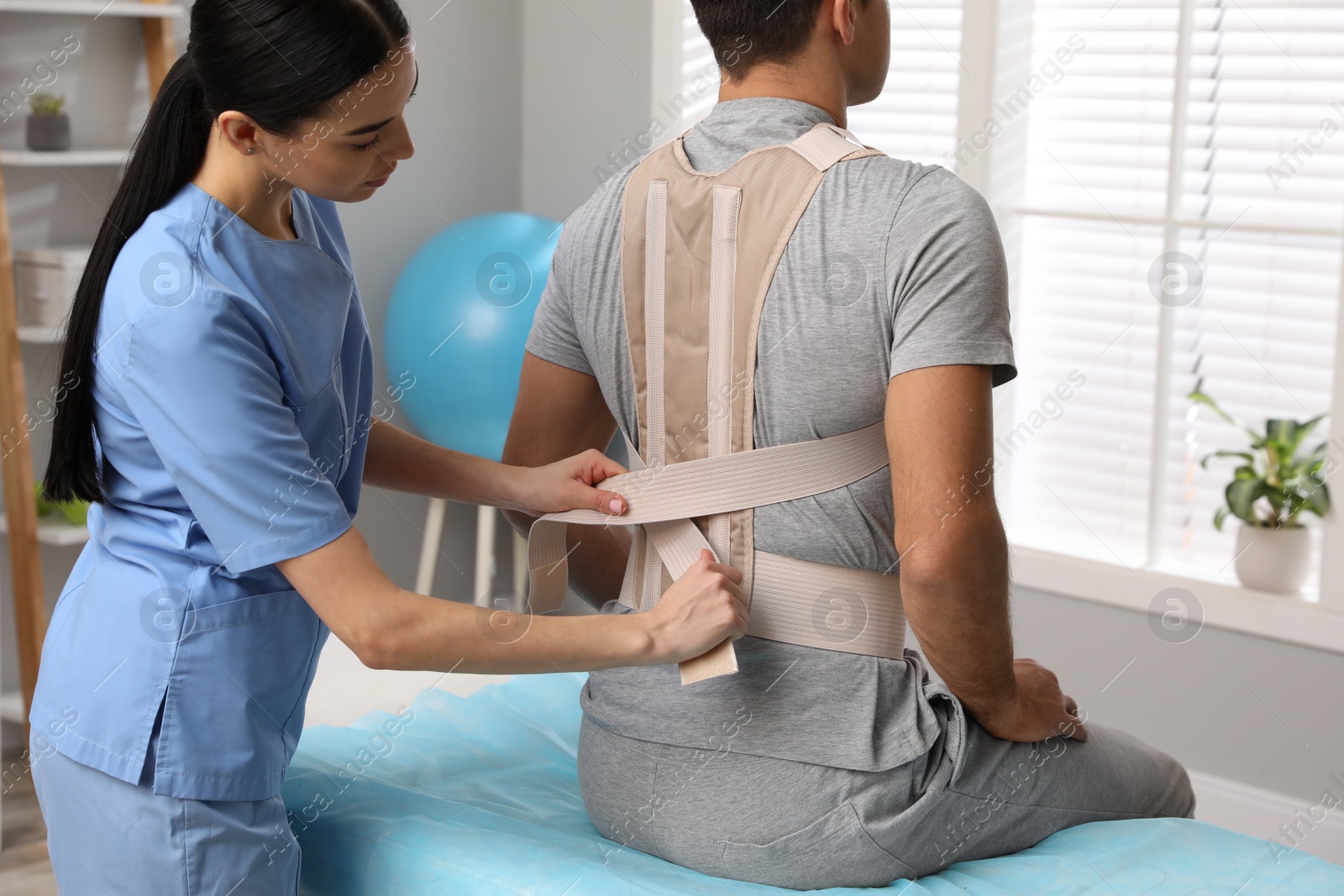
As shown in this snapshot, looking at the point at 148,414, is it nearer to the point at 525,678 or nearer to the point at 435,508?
the point at 525,678

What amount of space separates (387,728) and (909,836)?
699mm

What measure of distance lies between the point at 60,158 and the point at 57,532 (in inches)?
30.8

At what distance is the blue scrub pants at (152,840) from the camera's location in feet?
3.56

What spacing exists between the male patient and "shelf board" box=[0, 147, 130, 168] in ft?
5.57

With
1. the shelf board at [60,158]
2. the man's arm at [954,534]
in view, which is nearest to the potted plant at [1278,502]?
the man's arm at [954,534]

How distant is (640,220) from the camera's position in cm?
125

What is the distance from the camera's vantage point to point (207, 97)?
1.07 m

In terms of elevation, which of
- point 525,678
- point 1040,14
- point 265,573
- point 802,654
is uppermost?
point 1040,14

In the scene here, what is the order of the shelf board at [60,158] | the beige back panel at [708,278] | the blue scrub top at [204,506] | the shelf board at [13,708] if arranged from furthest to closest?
1. the shelf board at [13,708]
2. the shelf board at [60,158]
3. the beige back panel at [708,278]
4. the blue scrub top at [204,506]

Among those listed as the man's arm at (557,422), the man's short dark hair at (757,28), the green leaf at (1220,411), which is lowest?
the green leaf at (1220,411)

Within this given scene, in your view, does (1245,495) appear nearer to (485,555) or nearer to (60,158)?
(485,555)

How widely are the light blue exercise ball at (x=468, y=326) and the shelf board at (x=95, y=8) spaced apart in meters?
0.79

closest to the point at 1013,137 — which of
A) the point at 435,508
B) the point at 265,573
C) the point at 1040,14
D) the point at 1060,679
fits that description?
the point at 1040,14

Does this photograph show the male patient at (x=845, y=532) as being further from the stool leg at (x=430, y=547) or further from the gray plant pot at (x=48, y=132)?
the stool leg at (x=430, y=547)
